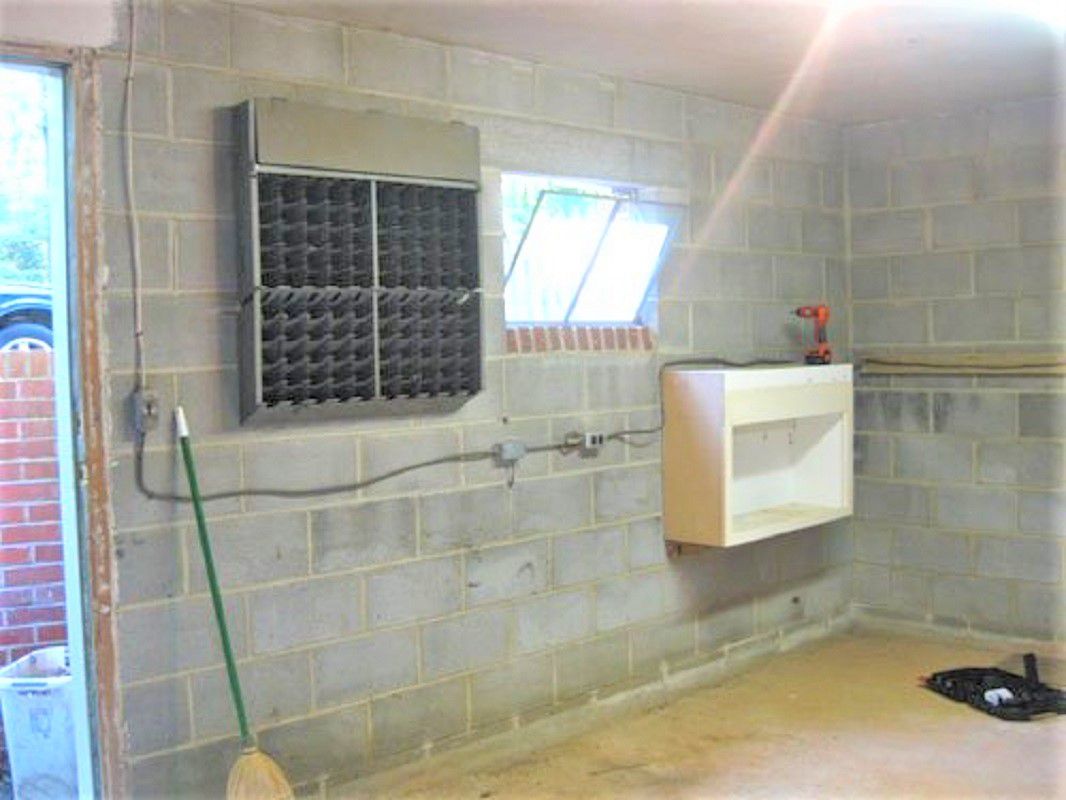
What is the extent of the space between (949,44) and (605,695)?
8.35 feet

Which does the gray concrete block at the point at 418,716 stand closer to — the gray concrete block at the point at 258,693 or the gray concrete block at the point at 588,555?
the gray concrete block at the point at 258,693

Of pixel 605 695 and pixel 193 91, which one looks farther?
pixel 605 695

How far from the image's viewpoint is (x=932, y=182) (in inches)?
195

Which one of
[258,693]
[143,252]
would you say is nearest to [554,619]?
[258,693]

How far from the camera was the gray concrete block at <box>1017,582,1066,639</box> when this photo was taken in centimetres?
470

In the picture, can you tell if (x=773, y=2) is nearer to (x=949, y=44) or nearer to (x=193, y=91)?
(x=949, y=44)

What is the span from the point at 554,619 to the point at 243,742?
1.28 metres

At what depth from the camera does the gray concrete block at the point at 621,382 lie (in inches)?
158

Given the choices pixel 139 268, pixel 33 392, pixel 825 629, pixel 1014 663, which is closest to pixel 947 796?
pixel 1014 663

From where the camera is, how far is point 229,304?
3.02 meters

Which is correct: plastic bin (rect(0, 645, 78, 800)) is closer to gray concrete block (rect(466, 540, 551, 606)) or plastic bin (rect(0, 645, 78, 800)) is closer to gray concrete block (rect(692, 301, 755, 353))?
gray concrete block (rect(466, 540, 551, 606))

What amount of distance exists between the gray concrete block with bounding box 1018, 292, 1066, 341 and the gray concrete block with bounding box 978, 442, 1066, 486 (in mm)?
454

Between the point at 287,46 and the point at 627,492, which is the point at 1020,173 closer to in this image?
the point at 627,492

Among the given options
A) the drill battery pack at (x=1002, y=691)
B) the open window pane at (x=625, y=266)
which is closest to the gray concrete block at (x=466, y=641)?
the open window pane at (x=625, y=266)
